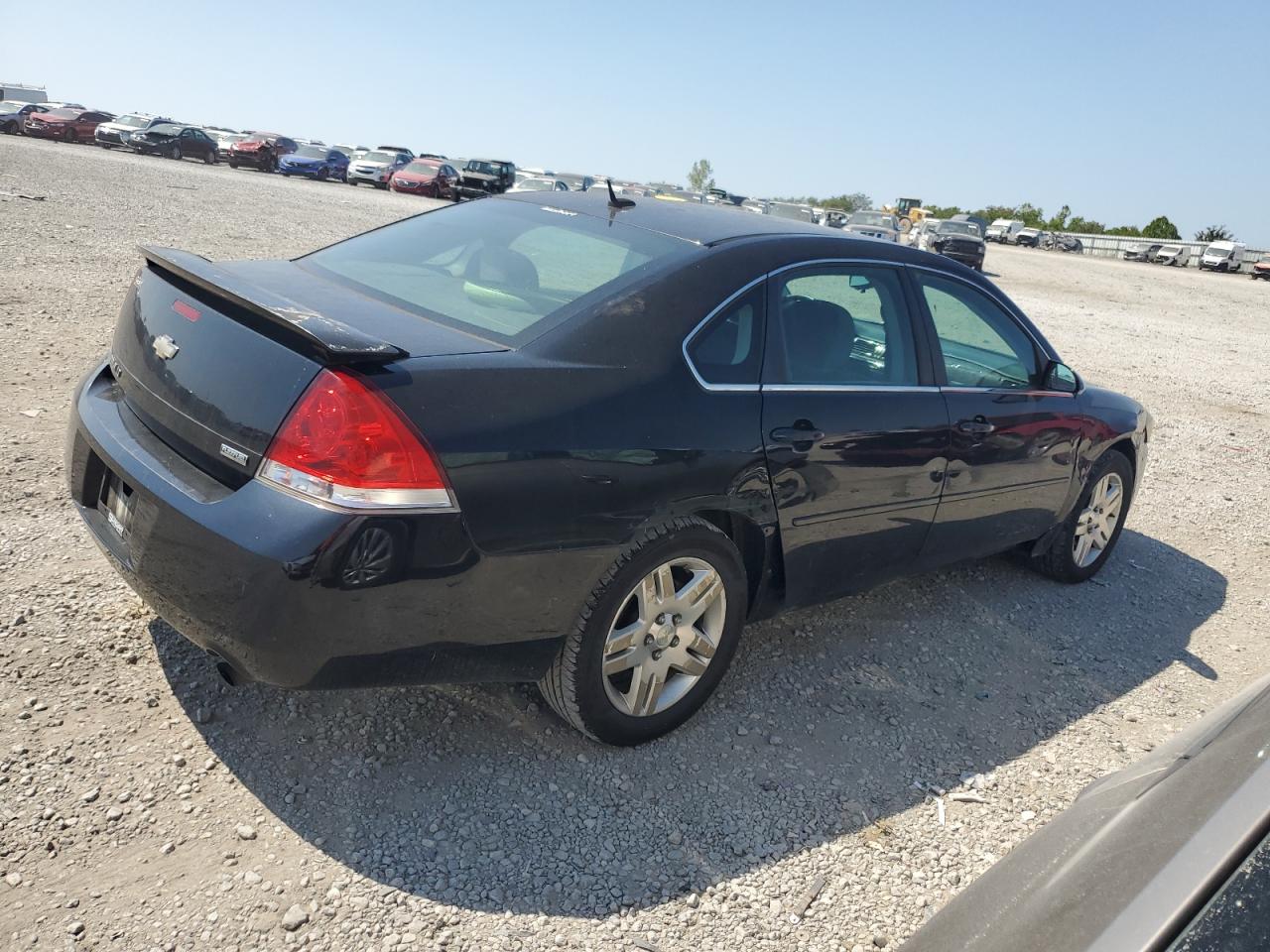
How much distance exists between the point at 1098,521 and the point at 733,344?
304 cm

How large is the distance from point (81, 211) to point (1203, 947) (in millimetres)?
15887

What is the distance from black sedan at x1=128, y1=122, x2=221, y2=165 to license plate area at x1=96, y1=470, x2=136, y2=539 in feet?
130

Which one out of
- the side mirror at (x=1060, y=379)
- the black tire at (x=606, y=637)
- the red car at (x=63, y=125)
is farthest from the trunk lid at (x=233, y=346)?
the red car at (x=63, y=125)

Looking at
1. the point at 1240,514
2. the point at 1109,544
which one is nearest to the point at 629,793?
the point at 1109,544

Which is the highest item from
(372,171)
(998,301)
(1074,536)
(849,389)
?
(998,301)

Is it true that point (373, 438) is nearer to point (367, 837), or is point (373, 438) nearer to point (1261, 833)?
point (367, 837)

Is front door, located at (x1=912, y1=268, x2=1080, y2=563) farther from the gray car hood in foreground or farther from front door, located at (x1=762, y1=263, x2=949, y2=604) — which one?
the gray car hood in foreground

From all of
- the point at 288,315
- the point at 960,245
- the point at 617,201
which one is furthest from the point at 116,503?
the point at 960,245

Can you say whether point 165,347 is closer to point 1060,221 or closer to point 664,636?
point 664,636

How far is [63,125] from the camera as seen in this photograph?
38.0 metres

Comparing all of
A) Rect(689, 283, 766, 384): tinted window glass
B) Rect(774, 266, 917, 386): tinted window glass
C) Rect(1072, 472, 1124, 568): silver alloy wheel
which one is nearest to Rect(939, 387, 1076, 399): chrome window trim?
Rect(774, 266, 917, 386): tinted window glass

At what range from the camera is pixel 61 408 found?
18.3 ft

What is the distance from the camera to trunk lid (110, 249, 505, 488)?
2660 millimetres

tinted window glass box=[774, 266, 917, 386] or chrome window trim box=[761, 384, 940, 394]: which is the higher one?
tinted window glass box=[774, 266, 917, 386]
